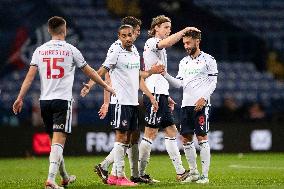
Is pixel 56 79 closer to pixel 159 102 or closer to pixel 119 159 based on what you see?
pixel 119 159

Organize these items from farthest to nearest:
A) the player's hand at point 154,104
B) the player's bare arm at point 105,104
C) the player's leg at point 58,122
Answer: the player's hand at point 154,104 < the player's bare arm at point 105,104 < the player's leg at point 58,122

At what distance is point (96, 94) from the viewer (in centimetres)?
2222

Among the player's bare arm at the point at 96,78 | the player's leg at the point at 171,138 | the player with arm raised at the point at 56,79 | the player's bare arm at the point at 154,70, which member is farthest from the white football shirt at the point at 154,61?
the player with arm raised at the point at 56,79

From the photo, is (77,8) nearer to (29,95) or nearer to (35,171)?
(29,95)

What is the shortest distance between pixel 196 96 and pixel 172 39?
43.3 inches

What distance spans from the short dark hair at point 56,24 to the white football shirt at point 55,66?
4.9 inches

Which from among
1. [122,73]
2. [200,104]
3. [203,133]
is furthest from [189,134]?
[122,73]

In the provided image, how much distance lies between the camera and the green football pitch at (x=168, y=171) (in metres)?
10.0

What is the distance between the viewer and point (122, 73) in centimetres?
A: 1011

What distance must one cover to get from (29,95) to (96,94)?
6.13 feet

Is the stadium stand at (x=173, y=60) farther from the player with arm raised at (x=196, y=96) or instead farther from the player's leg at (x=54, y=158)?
the player's leg at (x=54, y=158)

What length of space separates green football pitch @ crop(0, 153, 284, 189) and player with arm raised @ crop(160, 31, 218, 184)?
46 centimetres

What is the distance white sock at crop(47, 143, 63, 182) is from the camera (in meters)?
8.88

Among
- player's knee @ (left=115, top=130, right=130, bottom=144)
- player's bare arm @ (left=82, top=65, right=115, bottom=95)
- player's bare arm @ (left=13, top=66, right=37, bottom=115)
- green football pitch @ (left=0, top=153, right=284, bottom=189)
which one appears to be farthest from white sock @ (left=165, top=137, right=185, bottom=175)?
player's bare arm @ (left=13, top=66, right=37, bottom=115)
